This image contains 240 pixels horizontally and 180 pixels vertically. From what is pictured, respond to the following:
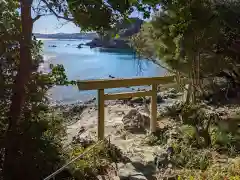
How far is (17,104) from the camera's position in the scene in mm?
3160

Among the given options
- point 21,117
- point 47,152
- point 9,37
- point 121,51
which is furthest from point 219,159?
point 121,51

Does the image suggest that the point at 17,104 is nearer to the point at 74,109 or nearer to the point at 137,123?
the point at 137,123

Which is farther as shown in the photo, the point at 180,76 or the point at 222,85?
the point at 222,85

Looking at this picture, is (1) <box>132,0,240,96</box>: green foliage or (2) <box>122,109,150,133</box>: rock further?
(2) <box>122,109,150,133</box>: rock

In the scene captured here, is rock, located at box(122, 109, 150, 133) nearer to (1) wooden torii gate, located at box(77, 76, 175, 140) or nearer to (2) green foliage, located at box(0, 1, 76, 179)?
(1) wooden torii gate, located at box(77, 76, 175, 140)

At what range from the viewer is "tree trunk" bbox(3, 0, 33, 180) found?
312cm

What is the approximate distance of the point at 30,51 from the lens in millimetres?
3211

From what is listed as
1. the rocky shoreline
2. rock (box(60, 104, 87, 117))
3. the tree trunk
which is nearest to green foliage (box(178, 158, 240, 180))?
the rocky shoreline

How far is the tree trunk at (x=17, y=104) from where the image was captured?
10.2 feet

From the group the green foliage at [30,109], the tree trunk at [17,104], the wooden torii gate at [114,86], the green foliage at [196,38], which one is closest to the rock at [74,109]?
the green foliage at [196,38]

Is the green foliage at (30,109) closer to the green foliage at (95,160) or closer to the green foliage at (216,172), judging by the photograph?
the green foliage at (95,160)

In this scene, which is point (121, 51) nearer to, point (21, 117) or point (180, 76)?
point (180, 76)

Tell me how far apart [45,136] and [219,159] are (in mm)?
2098

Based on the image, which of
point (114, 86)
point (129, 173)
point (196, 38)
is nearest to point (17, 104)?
point (129, 173)
